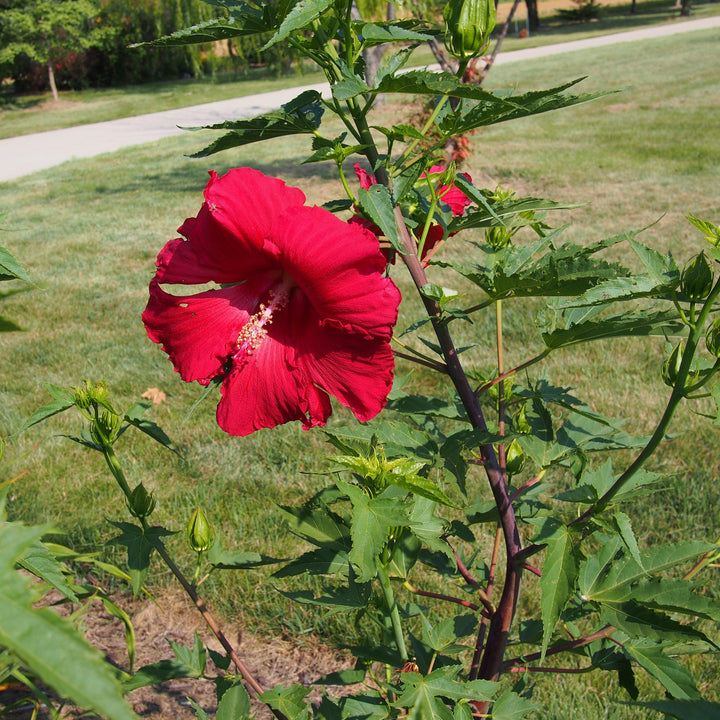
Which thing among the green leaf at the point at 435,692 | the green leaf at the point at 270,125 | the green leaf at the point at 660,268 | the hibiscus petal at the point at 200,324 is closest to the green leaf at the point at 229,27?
the green leaf at the point at 270,125

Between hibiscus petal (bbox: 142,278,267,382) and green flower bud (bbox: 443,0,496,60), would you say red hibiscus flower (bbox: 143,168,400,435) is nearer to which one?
hibiscus petal (bbox: 142,278,267,382)

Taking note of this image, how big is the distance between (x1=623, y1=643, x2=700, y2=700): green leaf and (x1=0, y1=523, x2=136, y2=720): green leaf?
85 centimetres

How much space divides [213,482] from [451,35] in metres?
2.05

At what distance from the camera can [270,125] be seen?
2.63 feet

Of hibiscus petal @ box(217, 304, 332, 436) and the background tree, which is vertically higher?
the background tree

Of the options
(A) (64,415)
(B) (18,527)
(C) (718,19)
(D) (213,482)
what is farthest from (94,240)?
(C) (718,19)

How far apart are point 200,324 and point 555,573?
561 mm

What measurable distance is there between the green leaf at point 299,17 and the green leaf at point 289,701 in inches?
36.7

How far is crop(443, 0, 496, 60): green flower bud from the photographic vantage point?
828 millimetres

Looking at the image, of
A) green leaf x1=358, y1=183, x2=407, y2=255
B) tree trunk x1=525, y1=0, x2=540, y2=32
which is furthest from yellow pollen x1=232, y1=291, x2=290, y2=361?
tree trunk x1=525, y1=0, x2=540, y2=32

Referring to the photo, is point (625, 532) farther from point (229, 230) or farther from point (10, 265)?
point (10, 265)

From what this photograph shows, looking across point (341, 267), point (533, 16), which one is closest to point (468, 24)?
point (341, 267)

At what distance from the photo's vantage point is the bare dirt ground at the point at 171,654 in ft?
5.78

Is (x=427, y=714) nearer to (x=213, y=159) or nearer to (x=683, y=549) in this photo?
(x=683, y=549)
